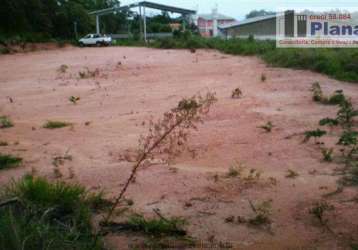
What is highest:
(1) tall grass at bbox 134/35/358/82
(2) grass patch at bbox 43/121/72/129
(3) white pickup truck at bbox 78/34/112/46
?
(3) white pickup truck at bbox 78/34/112/46

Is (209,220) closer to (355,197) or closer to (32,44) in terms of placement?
(355,197)

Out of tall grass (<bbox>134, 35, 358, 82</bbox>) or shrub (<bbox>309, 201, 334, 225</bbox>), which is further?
tall grass (<bbox>134, 35, 358, 82</bbox>)

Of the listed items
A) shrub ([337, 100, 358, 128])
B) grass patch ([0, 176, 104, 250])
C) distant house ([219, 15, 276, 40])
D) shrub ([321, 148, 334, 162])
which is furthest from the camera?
distant house ([219, 15, 276, 40])

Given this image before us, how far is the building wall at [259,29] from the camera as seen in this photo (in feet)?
90.4

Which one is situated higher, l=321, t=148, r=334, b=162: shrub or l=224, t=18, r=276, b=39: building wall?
l=224, t=18, r=276, b=39: building wall

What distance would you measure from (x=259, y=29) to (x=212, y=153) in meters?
26.7

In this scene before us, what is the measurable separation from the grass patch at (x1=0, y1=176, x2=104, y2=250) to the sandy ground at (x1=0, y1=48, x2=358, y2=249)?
1.05 ft

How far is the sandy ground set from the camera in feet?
9.63

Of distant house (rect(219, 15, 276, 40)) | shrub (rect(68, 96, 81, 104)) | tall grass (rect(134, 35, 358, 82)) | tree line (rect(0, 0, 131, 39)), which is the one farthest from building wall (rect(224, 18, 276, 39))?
shrub (rect(68, 96, 81, 104))

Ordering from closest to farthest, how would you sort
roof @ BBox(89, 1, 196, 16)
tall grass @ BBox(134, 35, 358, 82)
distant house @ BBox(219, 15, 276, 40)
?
tall grass @ BBox(134, 35, 358, 82)
distant house @ BBox(219, 15, 276, 40)
roof @ BBox(89, 1, 196, 16)

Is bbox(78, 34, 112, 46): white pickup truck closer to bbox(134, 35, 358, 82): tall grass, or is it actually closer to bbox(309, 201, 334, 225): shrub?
bbox(134, 35, 358, 82): tall grass

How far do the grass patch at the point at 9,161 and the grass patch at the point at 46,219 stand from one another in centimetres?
116

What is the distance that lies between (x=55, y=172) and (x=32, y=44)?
2835 centimetres

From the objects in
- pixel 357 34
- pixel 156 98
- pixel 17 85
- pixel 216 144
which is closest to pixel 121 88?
pixel 156 98
